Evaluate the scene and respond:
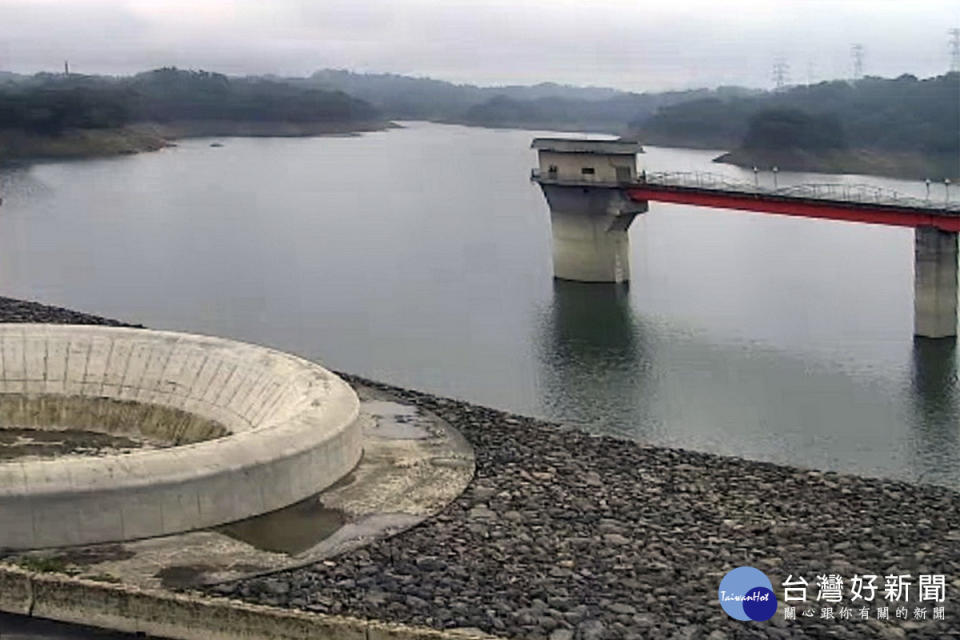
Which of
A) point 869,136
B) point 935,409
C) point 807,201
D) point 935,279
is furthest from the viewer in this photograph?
point 869,136

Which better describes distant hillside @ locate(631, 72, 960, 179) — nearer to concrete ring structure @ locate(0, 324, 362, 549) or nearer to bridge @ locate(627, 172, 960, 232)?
bridge @ locate(627, 172, 960, 232)

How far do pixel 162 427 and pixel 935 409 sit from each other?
573 inches

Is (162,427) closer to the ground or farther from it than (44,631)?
farther from it

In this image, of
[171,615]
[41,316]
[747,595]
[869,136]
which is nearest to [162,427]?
[171,615]

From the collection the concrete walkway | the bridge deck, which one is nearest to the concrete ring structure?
the concrete walkway

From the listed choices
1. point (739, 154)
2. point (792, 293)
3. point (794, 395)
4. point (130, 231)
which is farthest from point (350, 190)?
point (794, 395)

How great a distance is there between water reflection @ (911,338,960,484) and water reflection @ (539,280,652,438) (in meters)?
4.49

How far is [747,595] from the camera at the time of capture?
11.8m

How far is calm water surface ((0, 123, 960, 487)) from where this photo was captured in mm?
22781

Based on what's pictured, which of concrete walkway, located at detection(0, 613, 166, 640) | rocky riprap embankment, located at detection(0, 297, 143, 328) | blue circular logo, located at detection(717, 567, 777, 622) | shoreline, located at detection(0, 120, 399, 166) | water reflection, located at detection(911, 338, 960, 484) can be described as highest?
shoreline, located at detection(0, 120, 399, 166)

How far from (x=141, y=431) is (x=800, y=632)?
336 inches

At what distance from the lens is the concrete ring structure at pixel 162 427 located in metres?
11.7

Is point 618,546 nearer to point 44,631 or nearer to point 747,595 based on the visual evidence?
point 747,595

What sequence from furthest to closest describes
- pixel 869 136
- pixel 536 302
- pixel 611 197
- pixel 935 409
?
pixel 869 136
pixel 611 197
pixel 536 302
pixel 935 409
